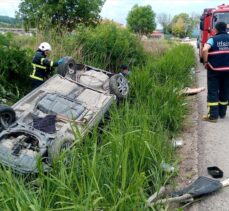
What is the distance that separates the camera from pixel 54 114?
5.00 m

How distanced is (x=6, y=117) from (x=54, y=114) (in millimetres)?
665

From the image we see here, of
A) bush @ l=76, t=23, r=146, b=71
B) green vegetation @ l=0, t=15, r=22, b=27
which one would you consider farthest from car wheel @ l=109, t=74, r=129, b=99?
green vegetation @ l=0, t=15, r=22, b=27

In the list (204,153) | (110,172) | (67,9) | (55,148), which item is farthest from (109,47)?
(67,9)

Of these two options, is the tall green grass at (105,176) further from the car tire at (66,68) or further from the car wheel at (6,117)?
the car tire at (66,68)

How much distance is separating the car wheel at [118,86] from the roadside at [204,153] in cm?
121

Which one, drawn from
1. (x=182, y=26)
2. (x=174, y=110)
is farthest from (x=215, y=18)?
(x=182, y=26)

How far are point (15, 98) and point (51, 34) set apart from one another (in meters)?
3.76

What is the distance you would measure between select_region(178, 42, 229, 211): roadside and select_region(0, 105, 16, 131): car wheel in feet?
6.84

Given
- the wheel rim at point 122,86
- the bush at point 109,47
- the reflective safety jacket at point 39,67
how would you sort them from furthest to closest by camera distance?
the bush at point 109,47 → the reflective safety jacket at point 39,67 → the wheel rim at point 122,86

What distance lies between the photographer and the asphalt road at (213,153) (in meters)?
3.61

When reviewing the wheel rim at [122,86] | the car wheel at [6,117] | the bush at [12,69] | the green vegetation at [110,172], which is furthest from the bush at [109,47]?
the car wheel at [6,117]

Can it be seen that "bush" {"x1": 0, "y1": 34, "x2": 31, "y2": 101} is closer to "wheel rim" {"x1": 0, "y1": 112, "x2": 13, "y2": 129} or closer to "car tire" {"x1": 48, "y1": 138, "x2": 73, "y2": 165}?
"wheel rim" {"x1": 0, "y1": 112, "x2": 13, "y2": 129}

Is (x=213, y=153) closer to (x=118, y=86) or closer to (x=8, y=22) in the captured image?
(x=118, y=86)

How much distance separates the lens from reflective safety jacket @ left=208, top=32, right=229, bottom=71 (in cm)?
675
